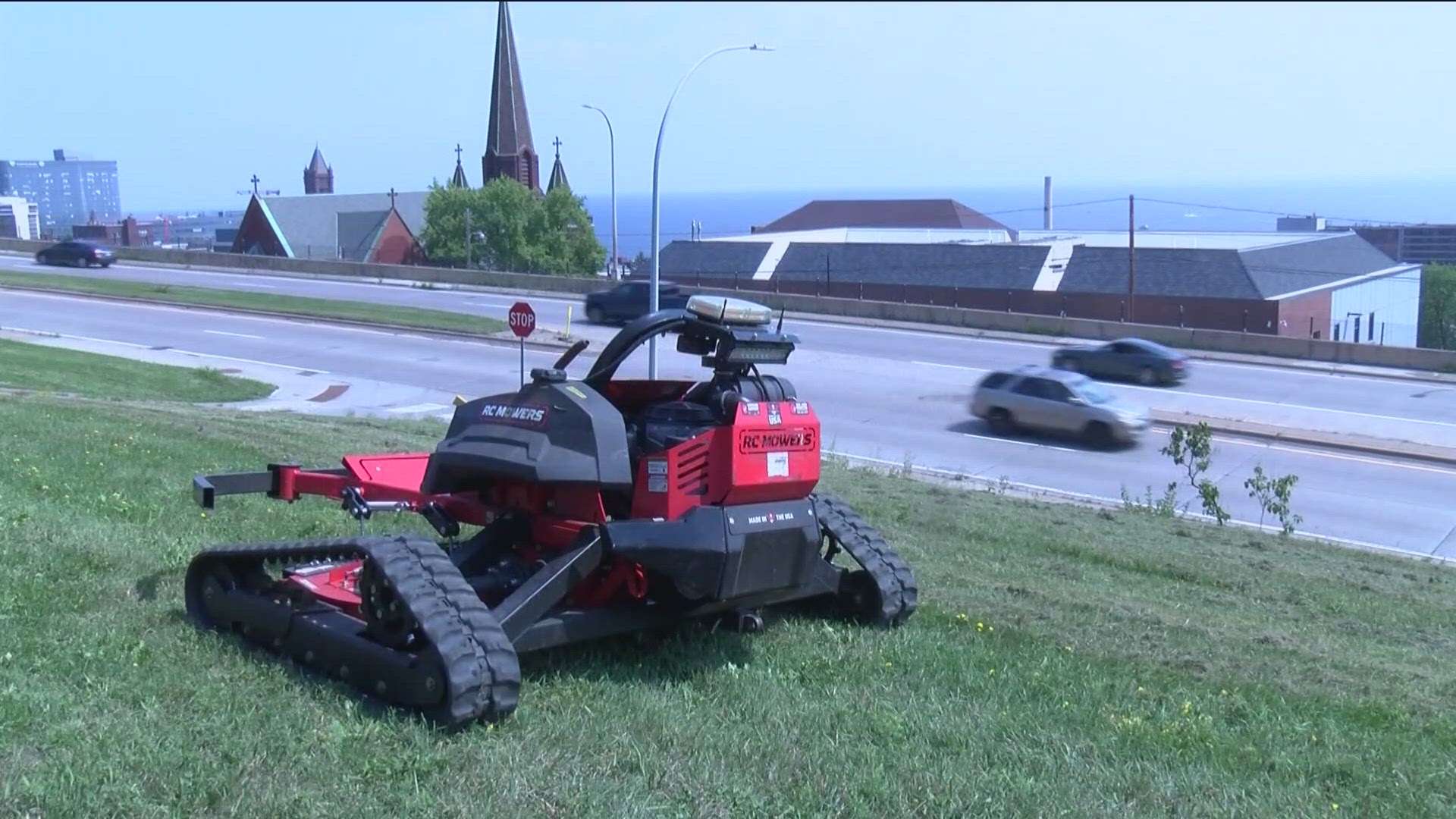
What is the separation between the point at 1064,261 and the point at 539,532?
6161cm

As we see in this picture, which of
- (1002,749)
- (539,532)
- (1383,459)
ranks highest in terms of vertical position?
(539,532)

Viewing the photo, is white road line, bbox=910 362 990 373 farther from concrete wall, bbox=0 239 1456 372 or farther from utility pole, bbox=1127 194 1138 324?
utility pole, bbox=1127 194 1138 324

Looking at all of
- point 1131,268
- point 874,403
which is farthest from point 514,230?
point 874,403

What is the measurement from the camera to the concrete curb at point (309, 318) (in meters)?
38.8

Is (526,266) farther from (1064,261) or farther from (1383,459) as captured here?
(1383,459)

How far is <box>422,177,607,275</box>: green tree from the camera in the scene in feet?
281

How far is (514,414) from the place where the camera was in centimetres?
659

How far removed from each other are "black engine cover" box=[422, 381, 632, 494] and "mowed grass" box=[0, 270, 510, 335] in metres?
33.6

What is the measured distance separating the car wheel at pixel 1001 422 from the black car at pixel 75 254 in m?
45.3

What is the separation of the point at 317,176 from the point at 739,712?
158577 millimetres

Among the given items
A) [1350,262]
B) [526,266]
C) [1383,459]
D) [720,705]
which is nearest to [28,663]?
[720,705]

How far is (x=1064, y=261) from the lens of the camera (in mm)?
65500

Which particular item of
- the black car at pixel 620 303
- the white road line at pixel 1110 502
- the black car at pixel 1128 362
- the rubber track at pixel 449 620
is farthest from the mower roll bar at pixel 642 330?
the black car at pixel 620 303

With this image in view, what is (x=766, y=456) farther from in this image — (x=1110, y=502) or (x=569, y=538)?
(x=1110, y=502)
